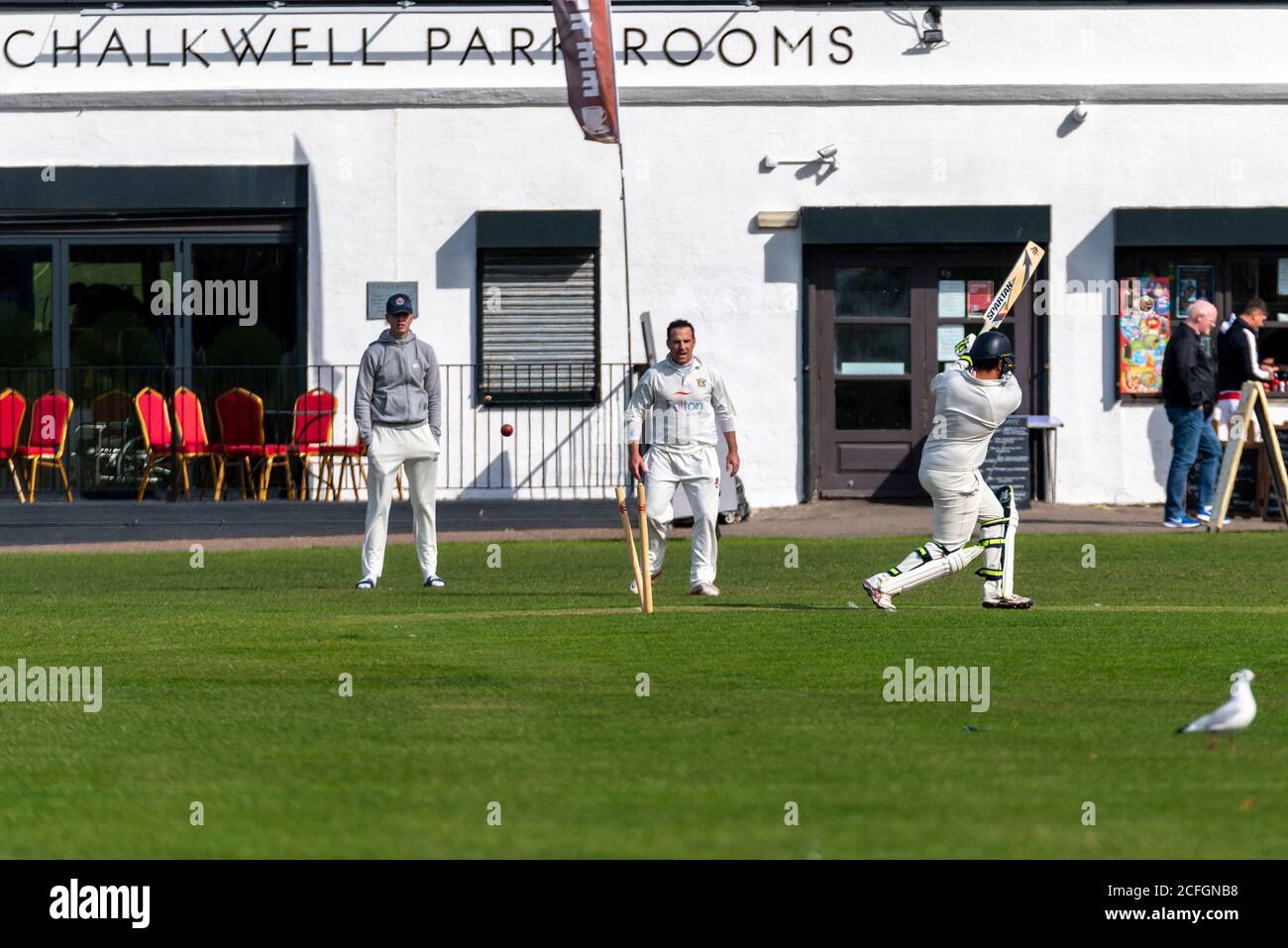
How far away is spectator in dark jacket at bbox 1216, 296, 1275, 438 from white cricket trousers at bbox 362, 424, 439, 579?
8.34m

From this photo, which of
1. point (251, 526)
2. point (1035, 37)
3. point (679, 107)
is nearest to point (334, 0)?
point (679, 107)

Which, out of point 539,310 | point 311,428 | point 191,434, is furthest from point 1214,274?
point 191,434

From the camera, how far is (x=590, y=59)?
20.2 metres

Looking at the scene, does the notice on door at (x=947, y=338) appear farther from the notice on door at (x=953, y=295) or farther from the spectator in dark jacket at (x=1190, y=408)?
the spectator in dark jacket at (x=1190, y=408)

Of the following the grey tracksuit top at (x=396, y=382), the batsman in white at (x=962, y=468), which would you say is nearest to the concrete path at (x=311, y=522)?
the grey tracksuit top at (x=396, y=382)

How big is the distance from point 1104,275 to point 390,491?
10.5 meters

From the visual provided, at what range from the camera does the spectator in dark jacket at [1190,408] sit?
66.2 feet

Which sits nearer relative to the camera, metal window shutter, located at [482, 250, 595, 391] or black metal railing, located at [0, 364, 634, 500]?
black metal railing, located at [0, 364, 634, 500]

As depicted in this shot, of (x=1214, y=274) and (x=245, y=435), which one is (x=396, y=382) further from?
(x=1214, y=274)

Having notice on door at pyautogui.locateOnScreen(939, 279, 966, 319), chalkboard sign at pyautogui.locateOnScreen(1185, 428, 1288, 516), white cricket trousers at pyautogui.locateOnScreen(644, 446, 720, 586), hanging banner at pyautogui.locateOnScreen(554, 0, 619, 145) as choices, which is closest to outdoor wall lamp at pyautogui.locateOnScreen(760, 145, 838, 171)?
notice on door at pyautogui.locateOnScreen(939, 279, 966, 319)

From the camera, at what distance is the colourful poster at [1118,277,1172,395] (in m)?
23.5
